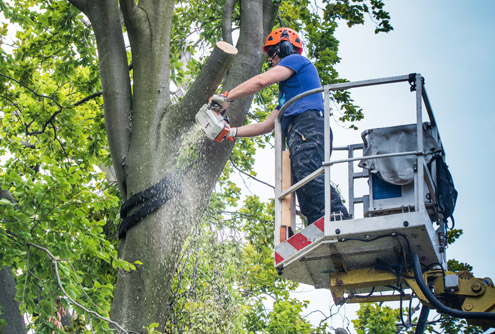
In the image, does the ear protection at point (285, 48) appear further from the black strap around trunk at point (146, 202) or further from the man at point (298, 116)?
the black strap around trunk at point (146, 202)

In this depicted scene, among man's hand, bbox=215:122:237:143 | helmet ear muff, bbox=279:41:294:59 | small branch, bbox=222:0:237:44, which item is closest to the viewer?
man's hand, bbox=215:122:237:143

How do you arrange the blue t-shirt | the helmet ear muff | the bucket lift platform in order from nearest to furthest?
the bucket lift platform → the blue t-shirt → the helmet ear muff

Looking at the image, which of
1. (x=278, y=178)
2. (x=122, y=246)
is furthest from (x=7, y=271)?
(x=278, y=178)

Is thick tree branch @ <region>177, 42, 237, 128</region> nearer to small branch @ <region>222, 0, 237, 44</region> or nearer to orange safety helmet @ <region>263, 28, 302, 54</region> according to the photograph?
orange safety helmet @ <region>263, 28, 302, 54</region>

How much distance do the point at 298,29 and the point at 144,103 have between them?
388 cm

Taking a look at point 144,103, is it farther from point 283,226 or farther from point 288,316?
point 288,316

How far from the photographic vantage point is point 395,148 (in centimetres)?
575

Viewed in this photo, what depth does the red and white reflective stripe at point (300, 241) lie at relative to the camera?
219 inches

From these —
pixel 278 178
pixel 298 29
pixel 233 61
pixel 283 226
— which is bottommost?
pixel 283 226

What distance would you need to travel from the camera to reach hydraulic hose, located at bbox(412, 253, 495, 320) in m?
5.47

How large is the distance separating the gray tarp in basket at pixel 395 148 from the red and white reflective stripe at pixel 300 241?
2.00ft

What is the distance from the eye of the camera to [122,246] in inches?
259

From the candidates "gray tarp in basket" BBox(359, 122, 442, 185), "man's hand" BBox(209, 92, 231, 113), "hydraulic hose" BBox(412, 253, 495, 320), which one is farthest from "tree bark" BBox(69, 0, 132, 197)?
"hydraulic hose" BBox(412, 253, 495, 320)

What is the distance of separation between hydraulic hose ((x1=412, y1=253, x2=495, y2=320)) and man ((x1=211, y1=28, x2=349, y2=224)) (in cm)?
67
